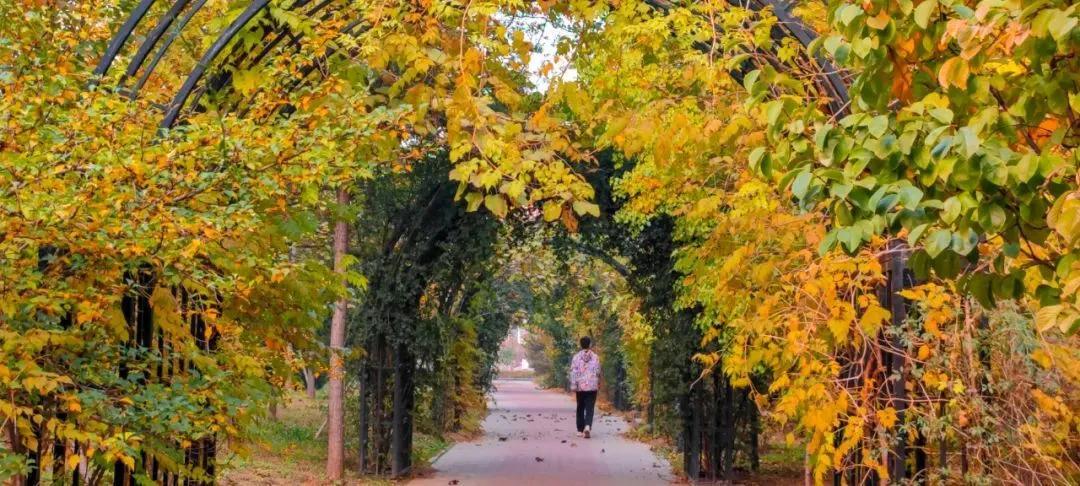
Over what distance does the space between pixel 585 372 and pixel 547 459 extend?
8.49 feet

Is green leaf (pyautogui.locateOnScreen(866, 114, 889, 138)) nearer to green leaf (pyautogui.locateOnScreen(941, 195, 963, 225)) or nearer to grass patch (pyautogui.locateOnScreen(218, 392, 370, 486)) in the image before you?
green leaf (pyautogui.locateOnScreen(941, 195, 963, 225))

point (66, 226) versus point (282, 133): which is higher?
point (282, 133)

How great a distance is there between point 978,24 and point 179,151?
3408mm

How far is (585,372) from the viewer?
18.6 m

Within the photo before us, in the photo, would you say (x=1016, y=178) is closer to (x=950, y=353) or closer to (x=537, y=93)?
(x=950, y=353)

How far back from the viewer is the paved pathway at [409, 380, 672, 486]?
13727 mm

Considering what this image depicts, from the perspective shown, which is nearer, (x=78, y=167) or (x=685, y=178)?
(x=78, y=167)

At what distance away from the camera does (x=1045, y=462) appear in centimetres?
664

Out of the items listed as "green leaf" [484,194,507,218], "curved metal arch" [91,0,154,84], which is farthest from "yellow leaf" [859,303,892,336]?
"curved metal arch" [91,0,154,84]

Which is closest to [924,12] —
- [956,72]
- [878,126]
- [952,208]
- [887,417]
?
[956,72]

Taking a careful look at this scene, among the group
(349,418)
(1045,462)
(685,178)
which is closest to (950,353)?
(1045,462)

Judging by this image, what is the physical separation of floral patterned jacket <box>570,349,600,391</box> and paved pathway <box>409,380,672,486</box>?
904 millimetres

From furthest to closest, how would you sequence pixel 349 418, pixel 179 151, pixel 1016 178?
pixel 349 418, pixel 179 151, pixel 1016 178

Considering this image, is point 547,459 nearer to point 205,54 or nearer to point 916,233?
point 205,54
